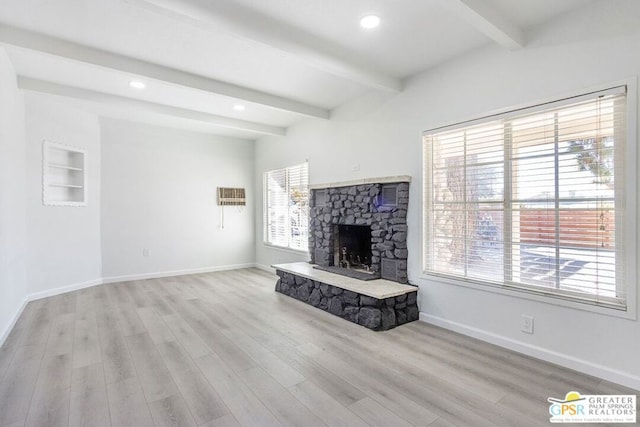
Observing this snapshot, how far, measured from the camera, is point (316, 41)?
9.73 ft

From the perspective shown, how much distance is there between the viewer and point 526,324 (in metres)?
2.83

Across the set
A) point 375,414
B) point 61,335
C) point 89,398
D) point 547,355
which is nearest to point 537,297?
point 547,355

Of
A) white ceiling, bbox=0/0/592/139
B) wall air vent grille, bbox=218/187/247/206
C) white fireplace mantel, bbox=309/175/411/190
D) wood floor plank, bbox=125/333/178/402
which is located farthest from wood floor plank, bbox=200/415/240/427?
wall air vent grille, bbox=218/187/247/206

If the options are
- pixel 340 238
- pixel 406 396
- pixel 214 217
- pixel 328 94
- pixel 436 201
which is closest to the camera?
pixel 406 396

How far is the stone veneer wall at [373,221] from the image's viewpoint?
3.84m

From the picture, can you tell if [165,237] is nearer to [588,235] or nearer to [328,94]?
[328,94]

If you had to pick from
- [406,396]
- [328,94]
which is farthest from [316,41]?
[406,396]

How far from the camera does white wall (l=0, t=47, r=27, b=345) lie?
3189 millimetres

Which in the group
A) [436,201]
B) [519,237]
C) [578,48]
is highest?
[578,48]

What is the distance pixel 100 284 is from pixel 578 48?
22.4ft

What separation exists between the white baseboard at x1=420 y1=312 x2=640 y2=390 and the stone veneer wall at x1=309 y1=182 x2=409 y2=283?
753 mm

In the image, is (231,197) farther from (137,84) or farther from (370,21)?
(370,21)

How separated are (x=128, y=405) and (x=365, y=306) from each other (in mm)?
2283

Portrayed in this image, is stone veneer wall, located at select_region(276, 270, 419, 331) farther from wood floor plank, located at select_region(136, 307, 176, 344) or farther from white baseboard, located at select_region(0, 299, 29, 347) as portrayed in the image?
white baseboard, located at select_region(0, 299, 29, 347)
